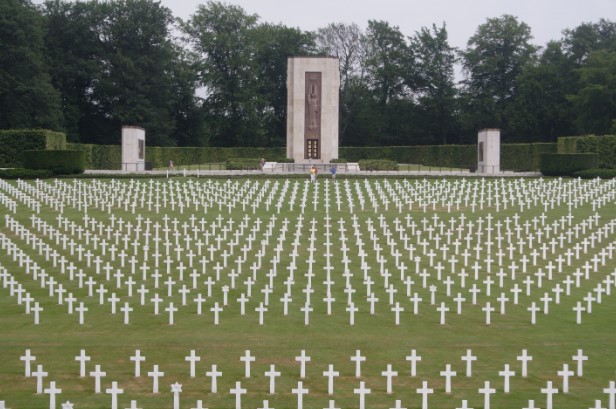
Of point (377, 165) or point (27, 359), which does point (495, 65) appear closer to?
point (377, 165)

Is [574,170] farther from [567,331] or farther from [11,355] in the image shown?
[11,355]

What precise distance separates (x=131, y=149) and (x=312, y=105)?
572 inches

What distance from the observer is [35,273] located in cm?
1991

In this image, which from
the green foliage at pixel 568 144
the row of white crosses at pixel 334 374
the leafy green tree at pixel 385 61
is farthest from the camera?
the leafy green tree at pixel 385 61

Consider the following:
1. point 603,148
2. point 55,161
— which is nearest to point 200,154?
point 55,161

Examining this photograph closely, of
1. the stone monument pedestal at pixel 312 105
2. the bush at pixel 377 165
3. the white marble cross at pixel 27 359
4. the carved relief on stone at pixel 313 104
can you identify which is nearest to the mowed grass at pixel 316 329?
the white marble cross at pixel 27 359

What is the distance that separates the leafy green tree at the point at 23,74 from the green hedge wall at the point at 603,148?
40.3 m

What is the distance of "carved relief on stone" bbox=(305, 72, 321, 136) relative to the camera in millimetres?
65375

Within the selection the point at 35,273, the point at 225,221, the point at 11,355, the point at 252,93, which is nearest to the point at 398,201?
the point at 225,221

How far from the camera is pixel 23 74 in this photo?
216 ft

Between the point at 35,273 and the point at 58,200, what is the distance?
15.8 meters

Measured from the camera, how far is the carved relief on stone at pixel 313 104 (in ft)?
214

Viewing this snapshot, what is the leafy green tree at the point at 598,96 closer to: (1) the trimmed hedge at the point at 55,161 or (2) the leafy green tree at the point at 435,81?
(2) the leafy green tree at the point at 435,81

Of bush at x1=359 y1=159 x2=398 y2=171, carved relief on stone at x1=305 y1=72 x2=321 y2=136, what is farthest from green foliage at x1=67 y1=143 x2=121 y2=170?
bush at x1=359 y1=159 x2=398 y2=171
